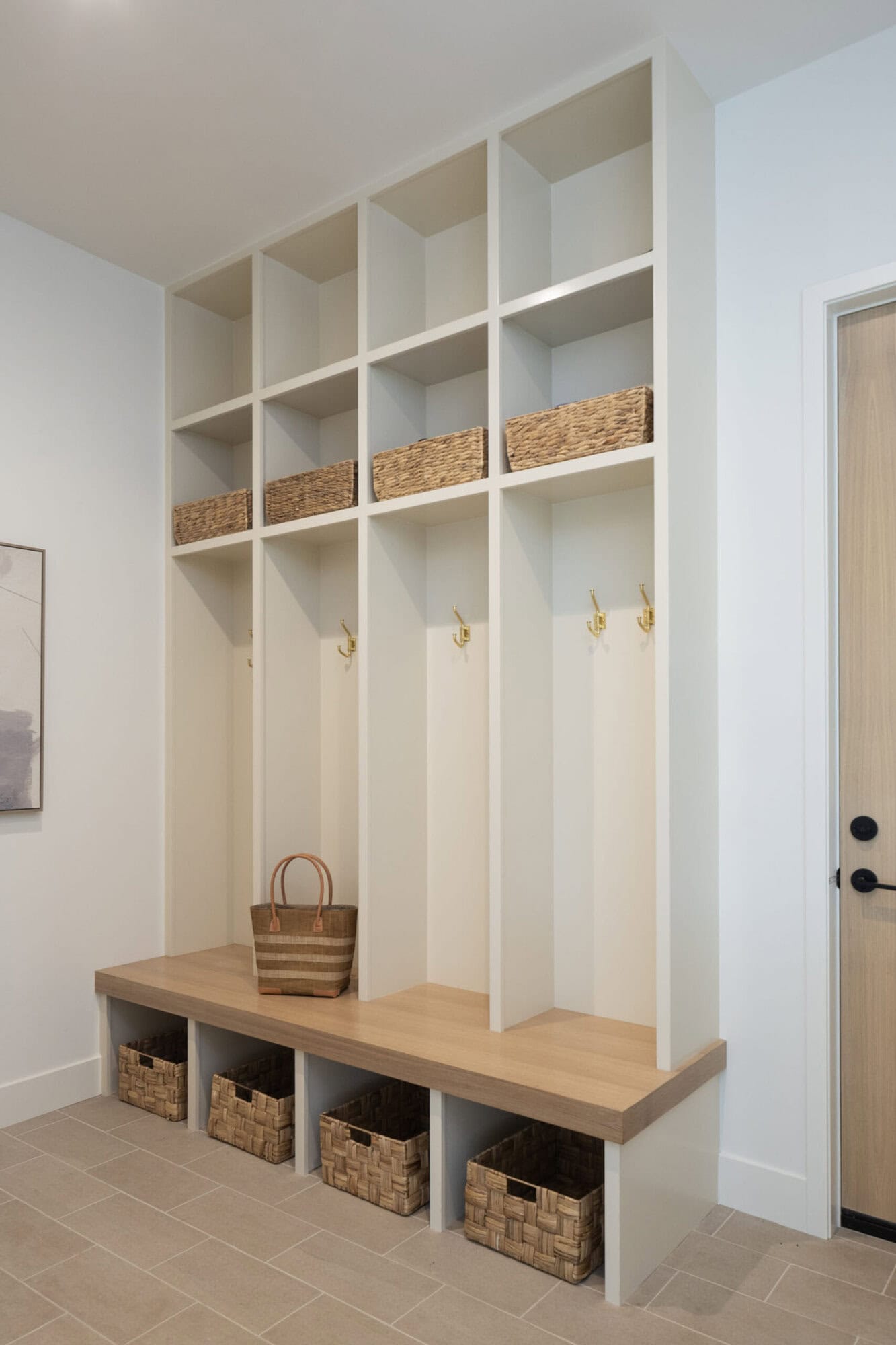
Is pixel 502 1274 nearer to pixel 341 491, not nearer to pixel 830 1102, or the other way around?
pixel 830 1102

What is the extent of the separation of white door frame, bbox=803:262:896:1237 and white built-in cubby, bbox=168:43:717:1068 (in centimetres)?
24

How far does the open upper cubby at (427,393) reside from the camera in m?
2.80

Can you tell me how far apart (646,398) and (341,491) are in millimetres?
1006

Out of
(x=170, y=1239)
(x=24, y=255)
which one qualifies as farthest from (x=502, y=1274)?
(x=24, y=255)

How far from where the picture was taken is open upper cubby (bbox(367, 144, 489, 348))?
2811 millimetres

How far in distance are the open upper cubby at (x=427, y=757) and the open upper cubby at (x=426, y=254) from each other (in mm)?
646

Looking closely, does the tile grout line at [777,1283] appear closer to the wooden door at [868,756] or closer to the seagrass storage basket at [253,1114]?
the wooden door at [868,756]

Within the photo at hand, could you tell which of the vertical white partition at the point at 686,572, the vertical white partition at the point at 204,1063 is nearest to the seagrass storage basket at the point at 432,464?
the vertical white partition at the point at 686,572

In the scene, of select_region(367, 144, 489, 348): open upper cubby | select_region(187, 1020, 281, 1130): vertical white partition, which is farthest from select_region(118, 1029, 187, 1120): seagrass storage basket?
select_region(367, 144, 489, 348): open upper cubby

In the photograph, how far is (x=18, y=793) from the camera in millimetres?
2916

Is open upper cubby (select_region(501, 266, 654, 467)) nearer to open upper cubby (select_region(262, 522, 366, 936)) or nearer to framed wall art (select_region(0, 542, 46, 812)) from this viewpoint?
open upper cubby (select_region(262, 522, 366, 936))

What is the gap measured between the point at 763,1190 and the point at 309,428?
8.75 feet

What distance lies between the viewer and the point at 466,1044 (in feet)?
7.79

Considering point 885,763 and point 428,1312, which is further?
point 885,763
